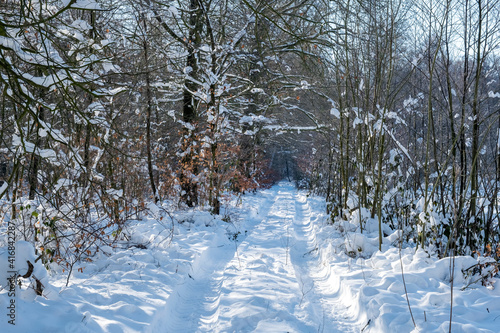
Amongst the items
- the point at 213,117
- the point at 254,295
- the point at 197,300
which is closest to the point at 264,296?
the point at 254,295

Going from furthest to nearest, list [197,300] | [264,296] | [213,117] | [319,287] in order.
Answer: [213,117], [319,287], [197,300], [264,296]

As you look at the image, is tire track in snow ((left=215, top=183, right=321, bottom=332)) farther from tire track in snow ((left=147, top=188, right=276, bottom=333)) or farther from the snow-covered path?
tire track in snow ((left=147, top=188, right=276, bottom=333))

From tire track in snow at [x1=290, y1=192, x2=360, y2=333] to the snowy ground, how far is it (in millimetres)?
16

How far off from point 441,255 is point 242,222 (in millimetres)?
5529

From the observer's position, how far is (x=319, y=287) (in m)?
4.56

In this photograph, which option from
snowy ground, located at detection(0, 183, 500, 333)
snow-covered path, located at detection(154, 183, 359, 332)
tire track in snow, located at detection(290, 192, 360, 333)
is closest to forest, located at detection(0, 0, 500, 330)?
snowy ground, located at detection(0, 183, 500, 333)

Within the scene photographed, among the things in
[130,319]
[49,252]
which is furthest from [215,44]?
[130,319]

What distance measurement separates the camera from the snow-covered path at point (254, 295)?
3318 millimetres

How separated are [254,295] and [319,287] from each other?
1.12 meters

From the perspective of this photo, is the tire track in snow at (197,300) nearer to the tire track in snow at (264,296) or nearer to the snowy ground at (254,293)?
the snowy ground at (254,293)

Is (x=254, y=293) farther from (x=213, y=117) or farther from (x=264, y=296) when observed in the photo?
(x=213, y=117)

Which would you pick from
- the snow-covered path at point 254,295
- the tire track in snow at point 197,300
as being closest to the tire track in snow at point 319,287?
the snow-covered path at point 254,295

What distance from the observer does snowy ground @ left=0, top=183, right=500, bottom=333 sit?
2.98 metres

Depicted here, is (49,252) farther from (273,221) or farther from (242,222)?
(273,221)
